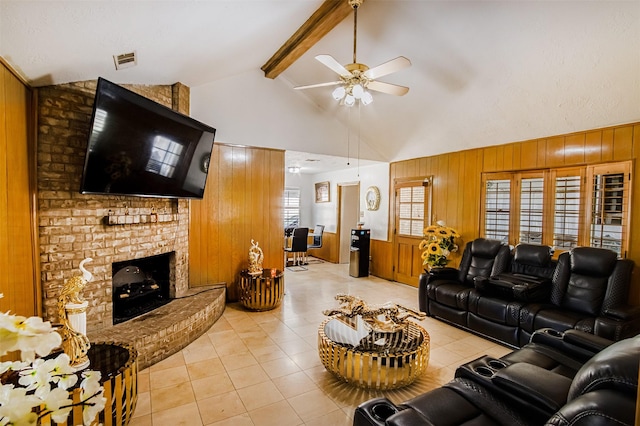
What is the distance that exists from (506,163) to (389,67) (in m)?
2.72

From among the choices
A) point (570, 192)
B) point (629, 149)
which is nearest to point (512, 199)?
point (570, 192)

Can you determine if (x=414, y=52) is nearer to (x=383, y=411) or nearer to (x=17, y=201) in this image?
(x=383, y=411)

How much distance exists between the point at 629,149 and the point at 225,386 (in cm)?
472

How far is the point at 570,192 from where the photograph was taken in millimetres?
3734

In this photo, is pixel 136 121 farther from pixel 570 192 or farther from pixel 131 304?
pixel 570 192

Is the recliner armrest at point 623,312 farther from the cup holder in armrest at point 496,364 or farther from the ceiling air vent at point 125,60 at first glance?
the ceiling air vent at point 125,60

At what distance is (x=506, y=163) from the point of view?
14.2ft

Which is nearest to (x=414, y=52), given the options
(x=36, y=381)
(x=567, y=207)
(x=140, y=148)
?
(x=567, y=207)

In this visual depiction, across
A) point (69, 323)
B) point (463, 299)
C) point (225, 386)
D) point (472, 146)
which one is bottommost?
point (225, 386)

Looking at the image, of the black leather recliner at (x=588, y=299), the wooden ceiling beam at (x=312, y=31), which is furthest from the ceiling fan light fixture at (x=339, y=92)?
the black leather recliner at (x=588, y=299)

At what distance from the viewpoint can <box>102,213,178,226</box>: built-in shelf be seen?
2.88 m

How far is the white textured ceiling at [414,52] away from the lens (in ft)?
6.83

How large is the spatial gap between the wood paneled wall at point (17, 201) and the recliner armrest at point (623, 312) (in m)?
4.85

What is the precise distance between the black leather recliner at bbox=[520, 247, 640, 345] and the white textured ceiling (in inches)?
60.9
